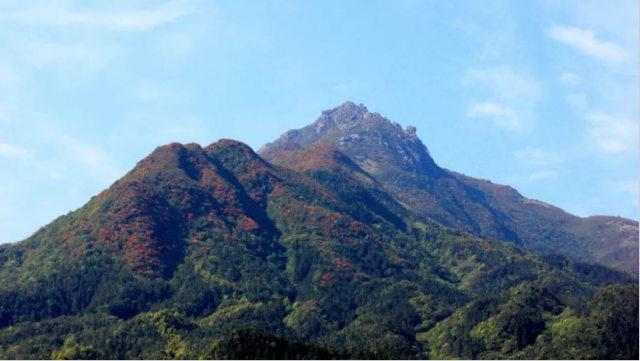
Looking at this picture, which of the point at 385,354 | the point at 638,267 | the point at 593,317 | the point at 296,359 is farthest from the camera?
the point at 593,317

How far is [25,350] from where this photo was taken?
183375 mm

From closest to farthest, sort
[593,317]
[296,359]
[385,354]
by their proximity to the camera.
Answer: [296,359] → [385,354] → [593,317]

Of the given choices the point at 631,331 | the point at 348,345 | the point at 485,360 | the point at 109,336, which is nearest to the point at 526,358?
the point at 485,360

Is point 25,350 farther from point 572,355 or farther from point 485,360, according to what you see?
point 572,355

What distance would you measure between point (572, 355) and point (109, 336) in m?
119

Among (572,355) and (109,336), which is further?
(109,336)

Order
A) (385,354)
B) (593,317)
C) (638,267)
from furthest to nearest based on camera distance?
1. (593,317)
2. (385,354)
3. (638,267)

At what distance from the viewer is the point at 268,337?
17388 centimetres

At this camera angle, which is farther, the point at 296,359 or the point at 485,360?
the point at 485,360

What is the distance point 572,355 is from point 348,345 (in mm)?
55776

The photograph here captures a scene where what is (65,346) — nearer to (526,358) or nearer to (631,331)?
(526,358)

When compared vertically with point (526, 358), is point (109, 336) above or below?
above

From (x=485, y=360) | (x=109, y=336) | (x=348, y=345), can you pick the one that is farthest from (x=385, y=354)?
(x=109, y=336)

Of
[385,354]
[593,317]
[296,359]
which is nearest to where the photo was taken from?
[296,359]
